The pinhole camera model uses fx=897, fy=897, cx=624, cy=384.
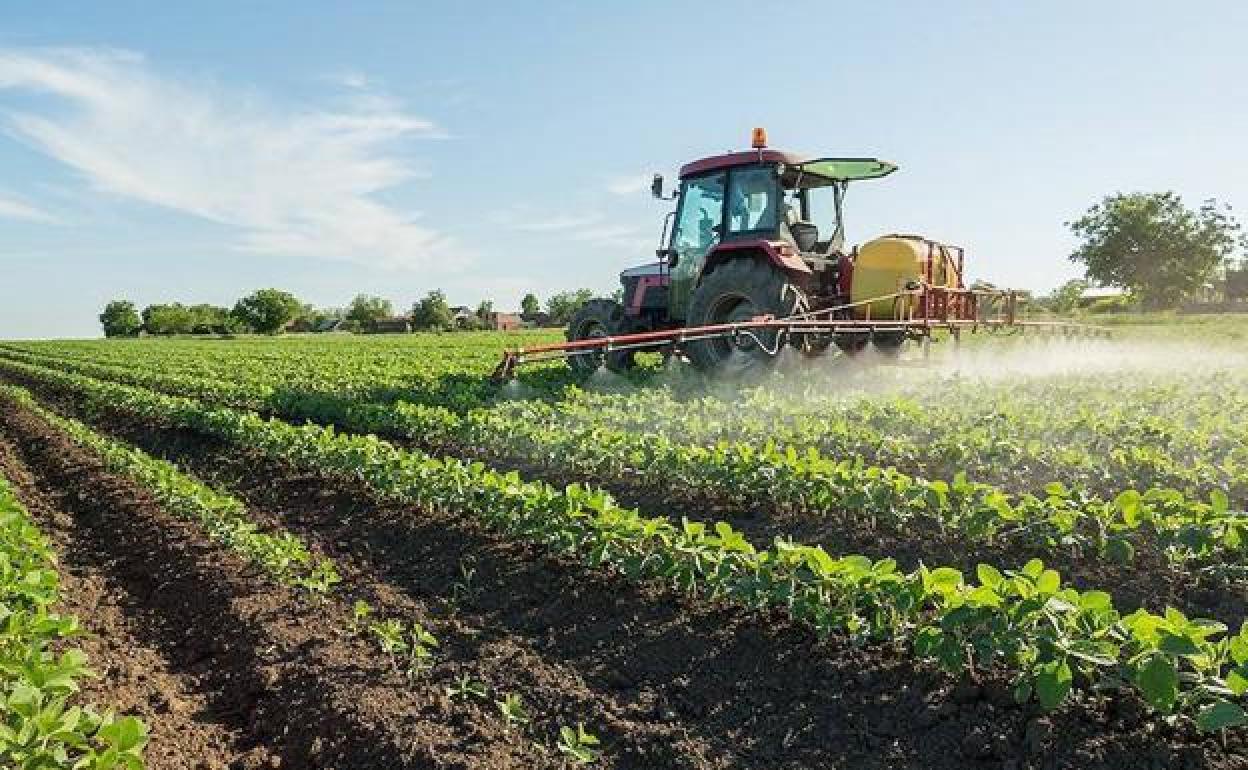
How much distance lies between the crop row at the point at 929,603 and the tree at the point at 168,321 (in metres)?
95.7

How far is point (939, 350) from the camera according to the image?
11578 millimetres

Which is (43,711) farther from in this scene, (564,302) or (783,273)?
(564,302)

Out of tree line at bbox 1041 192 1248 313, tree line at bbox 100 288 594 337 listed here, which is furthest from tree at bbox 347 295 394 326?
tree line at bbox 1041 192 1248 313

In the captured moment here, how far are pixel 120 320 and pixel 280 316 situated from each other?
2371 cm

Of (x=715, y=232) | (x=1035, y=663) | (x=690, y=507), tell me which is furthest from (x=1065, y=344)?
(x=1035, y=663)

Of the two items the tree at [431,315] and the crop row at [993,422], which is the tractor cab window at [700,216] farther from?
the tree at [431,315]

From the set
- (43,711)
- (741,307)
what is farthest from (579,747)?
(741,307)

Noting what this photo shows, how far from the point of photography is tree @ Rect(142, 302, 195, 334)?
91.2 metres

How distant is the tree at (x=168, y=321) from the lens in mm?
91188

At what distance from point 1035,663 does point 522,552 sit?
3.00 metres

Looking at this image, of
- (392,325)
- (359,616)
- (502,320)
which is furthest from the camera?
(392,325)

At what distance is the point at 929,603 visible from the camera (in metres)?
3.83

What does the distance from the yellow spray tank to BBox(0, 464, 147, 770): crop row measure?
7.89 meters

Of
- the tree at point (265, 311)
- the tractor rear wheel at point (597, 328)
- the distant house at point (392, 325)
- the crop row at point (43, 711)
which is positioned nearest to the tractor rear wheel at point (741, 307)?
the tractor rear wheel at point (597, 328)
